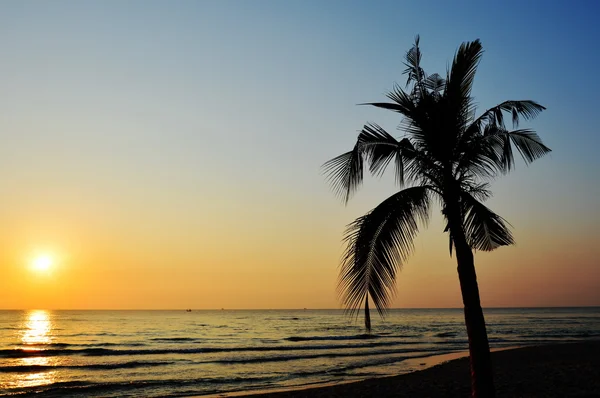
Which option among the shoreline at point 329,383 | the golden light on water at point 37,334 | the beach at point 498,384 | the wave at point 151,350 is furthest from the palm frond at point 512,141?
the golden light on water at point 37,334

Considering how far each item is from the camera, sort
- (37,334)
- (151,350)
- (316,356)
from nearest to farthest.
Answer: (316,356) → (151,350) → (37,334)

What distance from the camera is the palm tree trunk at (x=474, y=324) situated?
7457 millimetres

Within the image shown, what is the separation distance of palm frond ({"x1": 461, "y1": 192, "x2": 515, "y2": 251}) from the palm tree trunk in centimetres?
66

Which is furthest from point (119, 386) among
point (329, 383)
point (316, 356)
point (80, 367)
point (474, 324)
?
point (474, 324)

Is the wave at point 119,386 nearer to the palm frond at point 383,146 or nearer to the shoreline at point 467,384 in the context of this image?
the shoreline at point 467,384

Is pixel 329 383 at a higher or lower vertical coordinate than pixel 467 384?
lower

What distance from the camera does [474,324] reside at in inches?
297

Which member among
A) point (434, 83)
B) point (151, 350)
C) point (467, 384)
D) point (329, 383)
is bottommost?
point (329, 383)

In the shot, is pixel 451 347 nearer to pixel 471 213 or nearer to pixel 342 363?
pixel 342 363

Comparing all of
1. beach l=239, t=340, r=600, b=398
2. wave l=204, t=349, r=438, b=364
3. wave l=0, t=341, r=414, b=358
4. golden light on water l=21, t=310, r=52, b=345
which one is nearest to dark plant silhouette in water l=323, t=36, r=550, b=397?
beach l=239, t=340, r=600, b=398

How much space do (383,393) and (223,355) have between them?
23741 mm

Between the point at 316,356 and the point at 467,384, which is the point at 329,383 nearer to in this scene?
the point at 467,384

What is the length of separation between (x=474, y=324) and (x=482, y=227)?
230 centimetres

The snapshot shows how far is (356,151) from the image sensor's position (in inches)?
340
